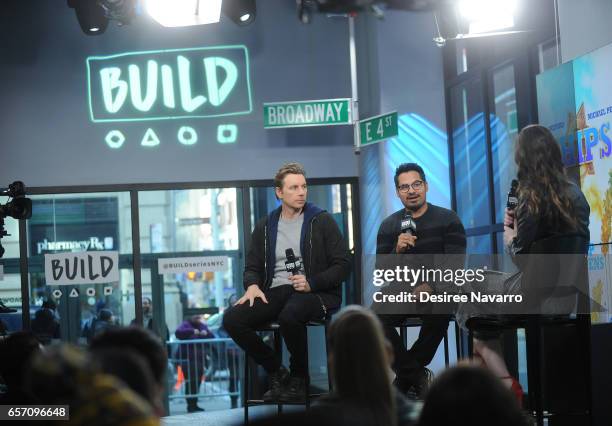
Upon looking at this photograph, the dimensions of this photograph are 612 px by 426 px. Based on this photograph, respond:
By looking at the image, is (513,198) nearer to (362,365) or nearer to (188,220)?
(362,365)

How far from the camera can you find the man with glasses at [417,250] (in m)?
4.72

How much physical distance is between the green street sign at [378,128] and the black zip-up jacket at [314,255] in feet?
5.89

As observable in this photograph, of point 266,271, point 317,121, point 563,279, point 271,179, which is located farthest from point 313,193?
point 563,279

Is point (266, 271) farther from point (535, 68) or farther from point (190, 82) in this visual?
point (190, 82)

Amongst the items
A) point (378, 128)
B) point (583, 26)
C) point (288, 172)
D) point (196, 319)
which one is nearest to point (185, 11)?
point (378, 128)

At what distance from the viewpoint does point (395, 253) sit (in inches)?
200

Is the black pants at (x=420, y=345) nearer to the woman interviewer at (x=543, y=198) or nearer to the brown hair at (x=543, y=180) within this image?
the woman interviewer at (x=543, y=198)

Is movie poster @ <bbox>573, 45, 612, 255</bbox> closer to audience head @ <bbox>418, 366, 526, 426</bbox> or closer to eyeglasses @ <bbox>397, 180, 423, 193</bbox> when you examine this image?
eyeglasses @ <bbox>397, 180, 423, 193</bbox>

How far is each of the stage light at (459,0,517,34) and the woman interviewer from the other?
2216mm

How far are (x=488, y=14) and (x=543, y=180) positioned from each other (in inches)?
98.2

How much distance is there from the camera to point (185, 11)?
6.56 m

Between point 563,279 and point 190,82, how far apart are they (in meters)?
4.88

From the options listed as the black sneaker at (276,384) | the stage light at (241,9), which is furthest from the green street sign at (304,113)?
the black sneaker at (276,384)

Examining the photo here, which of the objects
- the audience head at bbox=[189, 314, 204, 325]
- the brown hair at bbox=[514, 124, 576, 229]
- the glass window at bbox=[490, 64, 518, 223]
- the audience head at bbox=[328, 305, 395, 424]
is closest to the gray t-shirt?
the brown hair at bbox=[514, 124, 576, 229]
